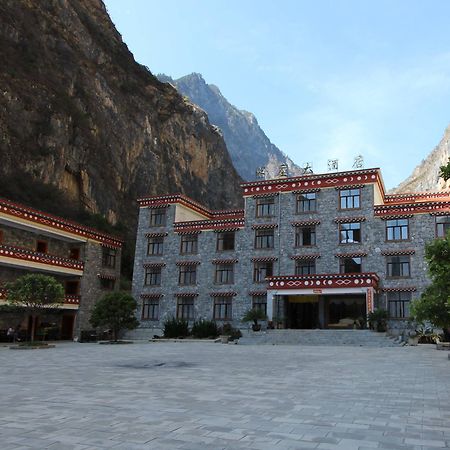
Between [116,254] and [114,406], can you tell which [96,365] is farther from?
[116,254]

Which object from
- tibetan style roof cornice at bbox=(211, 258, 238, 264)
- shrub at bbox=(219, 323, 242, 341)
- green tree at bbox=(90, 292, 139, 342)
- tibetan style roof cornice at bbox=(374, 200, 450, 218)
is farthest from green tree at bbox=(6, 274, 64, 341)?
tibetan style roof cornice at bbox=(374, 200, 450, 218)

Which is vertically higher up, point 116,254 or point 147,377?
point 116,254

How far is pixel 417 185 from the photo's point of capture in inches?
3647

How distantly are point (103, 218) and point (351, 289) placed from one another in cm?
2851

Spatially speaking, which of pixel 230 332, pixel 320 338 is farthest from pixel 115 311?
pixel 320 338

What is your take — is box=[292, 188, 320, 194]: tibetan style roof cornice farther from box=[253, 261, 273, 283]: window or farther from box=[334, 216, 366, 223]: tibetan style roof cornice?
box=[253, 261, 273, 283]: window

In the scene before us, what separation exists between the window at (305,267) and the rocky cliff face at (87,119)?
24.8 m

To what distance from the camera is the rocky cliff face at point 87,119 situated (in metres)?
47.9

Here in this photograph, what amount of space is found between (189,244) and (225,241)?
10.6 feet

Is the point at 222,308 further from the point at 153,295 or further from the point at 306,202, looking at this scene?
the point at 306,202

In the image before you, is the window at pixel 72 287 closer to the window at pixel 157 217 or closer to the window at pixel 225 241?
the window at pixel 157 217

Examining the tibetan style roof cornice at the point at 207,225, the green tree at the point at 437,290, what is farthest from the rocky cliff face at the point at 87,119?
the green tree at the point at 437,290

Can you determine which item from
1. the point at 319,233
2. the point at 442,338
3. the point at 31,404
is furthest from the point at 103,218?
the point at 31,404

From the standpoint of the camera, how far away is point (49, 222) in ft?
115
